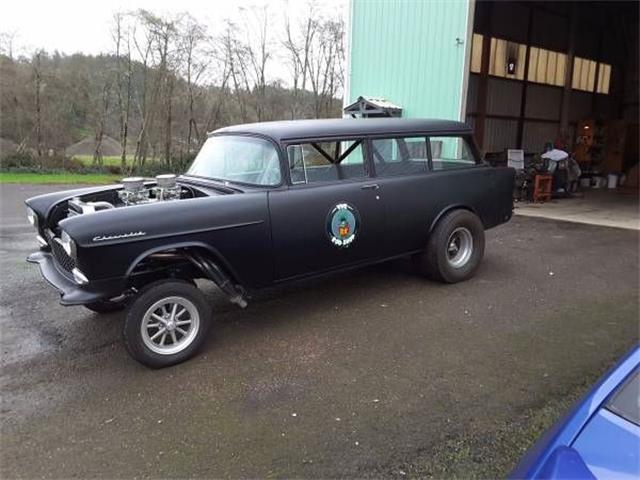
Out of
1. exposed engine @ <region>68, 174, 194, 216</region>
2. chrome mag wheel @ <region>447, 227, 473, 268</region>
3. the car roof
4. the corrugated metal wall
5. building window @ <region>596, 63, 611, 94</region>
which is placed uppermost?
building window @ <region>596, 63, 611, 94</region>

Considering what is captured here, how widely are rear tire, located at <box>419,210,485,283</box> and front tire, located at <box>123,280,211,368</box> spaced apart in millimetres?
2558

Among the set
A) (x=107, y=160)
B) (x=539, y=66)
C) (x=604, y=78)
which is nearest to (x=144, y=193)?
(x=539, y=66)

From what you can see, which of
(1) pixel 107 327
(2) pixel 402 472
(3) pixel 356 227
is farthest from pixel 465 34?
(2) pixel 402 472

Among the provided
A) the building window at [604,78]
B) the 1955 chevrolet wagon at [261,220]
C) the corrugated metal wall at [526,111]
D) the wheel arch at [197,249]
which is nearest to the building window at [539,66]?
the building window at [604,78]

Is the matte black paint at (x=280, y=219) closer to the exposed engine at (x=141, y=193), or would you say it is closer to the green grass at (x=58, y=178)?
the exposed engine at (x=141, y=193)

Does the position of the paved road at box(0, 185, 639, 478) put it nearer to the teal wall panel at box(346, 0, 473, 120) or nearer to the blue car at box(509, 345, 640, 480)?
the blue car at box(509, 345, 640, 480)

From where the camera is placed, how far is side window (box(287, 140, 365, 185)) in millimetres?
4477

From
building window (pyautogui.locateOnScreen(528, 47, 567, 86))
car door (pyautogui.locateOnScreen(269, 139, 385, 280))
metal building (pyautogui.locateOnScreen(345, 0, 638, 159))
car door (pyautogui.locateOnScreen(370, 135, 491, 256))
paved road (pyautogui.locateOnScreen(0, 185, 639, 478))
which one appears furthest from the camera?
building window (pyautogui.locateOnScreen(528, 47, 567, 86))

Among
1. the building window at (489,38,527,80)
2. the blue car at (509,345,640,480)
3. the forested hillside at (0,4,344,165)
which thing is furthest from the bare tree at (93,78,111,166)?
the blue car at (509,345,640,480)

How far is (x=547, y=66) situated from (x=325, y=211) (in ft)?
50.0

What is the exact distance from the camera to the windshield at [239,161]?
14.4ft

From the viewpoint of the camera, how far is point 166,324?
147 inches

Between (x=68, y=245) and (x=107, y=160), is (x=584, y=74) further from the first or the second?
(x=68, y=245)

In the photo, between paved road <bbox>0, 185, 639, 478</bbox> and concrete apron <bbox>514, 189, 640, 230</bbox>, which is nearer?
paved road <bbox>0, 185, 639, 478</bbox>
